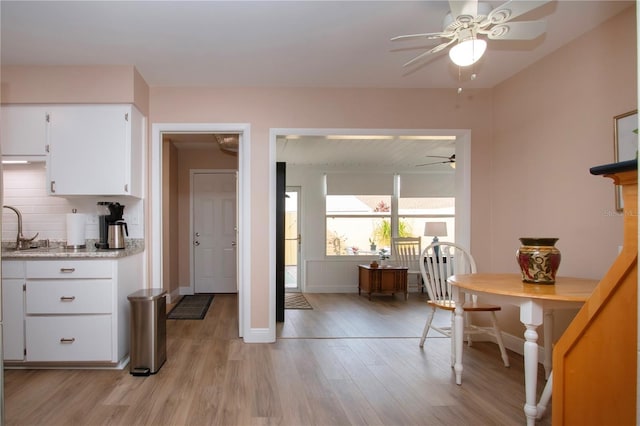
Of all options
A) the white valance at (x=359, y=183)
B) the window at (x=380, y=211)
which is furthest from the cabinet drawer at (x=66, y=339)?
the white valance at (x=359, y=183)

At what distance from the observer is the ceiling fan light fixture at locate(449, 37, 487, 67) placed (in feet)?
7.13

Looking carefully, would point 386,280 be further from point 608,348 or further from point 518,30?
point 608,348

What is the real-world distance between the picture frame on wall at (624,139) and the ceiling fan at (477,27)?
0.84m

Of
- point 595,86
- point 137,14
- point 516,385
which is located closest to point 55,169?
point 137,14

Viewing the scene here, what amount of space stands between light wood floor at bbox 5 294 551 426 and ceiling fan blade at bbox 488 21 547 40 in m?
2.21

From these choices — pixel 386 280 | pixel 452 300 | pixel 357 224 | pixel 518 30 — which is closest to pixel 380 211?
pixel 357 224

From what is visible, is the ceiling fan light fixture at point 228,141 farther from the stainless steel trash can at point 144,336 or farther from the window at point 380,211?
the window at point 380,211

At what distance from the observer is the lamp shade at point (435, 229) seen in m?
6.59

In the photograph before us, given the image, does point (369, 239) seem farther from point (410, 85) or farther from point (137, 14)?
point (137, 14)

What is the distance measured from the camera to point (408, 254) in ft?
22.5

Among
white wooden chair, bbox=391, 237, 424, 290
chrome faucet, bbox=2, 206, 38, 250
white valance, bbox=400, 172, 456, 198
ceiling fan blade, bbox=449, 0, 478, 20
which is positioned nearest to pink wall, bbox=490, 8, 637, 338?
ceiling fan blade, bbox=449, 0, 478, 20

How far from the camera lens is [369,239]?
23.4 feet

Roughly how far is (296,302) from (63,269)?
3.47m

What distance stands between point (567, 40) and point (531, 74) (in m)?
0.45
